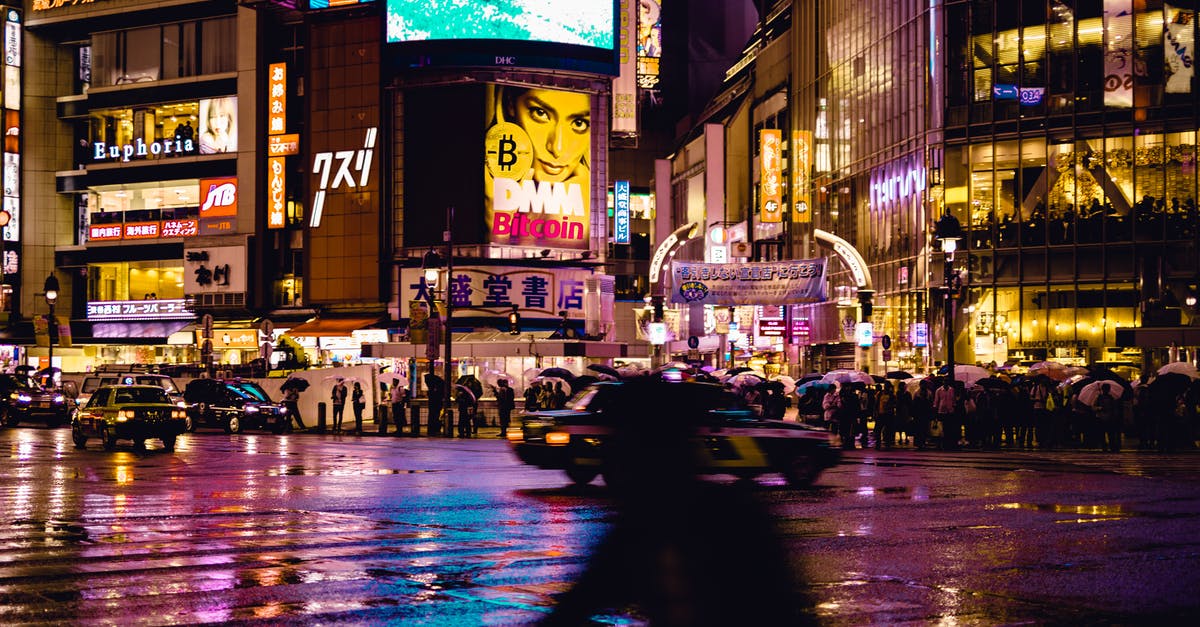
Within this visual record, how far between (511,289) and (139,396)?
105 ft

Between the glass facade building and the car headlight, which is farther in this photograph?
the glass facade building

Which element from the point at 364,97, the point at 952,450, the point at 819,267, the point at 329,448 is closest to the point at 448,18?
the point at 364,97

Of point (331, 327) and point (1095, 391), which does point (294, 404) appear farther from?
point (1095, 391)

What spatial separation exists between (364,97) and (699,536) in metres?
57.7

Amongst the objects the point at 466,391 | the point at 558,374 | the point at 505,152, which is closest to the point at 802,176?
the point at 505,152

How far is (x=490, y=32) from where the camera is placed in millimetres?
61594

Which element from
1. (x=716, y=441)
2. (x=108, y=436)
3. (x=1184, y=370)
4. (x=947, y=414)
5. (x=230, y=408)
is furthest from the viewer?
(x=230, y=408)

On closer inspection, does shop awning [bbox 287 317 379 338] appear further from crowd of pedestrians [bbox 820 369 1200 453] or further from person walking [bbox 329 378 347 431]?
crowd of pedestrians [bbox 820 369 1200 453]

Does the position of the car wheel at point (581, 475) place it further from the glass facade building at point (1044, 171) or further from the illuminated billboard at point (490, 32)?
the illuminated billboard at point (490, 32)

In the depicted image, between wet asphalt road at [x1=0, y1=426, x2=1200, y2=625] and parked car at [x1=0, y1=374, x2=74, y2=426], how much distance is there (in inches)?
970

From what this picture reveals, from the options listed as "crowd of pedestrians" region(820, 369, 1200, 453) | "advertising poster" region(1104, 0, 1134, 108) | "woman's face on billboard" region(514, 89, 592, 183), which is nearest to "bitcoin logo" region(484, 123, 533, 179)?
→ "woman's face on billboard" region(514, 89, 592, 183)

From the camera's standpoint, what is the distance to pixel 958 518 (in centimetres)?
1496

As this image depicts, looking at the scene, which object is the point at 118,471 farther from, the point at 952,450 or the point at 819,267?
the point at 819,267

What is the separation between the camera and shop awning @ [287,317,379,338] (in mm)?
64688
